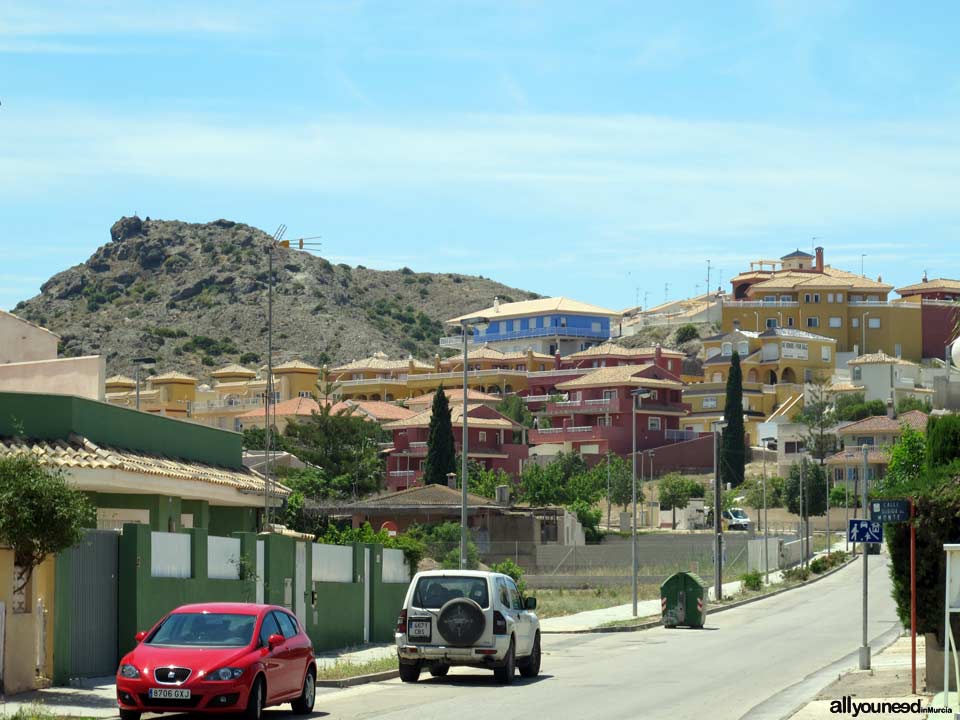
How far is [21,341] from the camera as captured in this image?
3962cm

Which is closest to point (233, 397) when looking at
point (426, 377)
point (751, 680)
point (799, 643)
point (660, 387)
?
point (426, 377)

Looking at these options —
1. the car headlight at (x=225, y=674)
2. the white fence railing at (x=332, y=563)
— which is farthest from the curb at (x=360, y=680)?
the car headlight at (x=225, y=674)

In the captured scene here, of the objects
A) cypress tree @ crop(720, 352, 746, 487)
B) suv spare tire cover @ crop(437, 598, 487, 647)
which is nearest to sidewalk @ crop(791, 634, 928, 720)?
suv spare tire cover @ crop(437, 598, 487, 647)

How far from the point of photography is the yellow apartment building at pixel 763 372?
149750 millimetres

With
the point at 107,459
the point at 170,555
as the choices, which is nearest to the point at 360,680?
the point at 170,555

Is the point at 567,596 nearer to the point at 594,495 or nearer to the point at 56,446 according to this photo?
the point at 56,446

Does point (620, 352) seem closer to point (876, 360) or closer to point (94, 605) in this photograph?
point (876, 360)

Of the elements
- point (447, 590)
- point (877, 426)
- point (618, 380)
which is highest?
point (618, 380)

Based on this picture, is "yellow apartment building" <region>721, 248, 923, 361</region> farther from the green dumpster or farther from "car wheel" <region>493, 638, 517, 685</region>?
"car wheel" <region>493, 638, 517, 685</region>

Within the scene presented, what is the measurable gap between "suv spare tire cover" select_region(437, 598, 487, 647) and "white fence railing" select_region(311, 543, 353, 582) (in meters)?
7.49

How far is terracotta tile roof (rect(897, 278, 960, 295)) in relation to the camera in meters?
185

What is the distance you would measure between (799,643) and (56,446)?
62.8 feet

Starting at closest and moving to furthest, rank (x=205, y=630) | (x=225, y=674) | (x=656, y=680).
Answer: (x=225, y=674)
(x=205, y=630)
(x=656, y=680)

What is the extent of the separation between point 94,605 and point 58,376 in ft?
44.0
